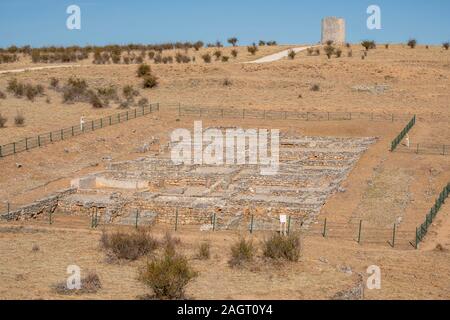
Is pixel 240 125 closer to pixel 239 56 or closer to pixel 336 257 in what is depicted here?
pixel 336 257

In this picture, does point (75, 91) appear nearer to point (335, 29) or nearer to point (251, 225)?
point (251, 225)

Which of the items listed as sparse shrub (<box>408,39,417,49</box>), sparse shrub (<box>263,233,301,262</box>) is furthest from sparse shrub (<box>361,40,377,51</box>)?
sparse shrub (<box>263,233,301,262</box>)

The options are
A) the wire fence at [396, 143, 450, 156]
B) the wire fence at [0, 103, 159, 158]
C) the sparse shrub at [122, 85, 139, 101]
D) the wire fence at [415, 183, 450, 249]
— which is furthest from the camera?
the sparse shrub at [122, 85, 139, 101]

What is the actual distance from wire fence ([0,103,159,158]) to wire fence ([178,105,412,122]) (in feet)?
9.21

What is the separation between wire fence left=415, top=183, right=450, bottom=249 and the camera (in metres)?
21.0

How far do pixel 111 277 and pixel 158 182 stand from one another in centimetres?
1163

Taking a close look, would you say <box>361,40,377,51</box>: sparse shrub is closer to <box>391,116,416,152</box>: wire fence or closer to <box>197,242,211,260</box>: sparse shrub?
<box>391,116,416,152</box>: wire fence

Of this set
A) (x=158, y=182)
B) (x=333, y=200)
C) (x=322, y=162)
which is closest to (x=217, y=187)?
(x=158, y=182)

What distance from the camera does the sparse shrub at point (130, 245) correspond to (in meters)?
17.3

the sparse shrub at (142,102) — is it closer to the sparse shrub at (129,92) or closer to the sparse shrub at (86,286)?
the sparse shrub at (129,92)

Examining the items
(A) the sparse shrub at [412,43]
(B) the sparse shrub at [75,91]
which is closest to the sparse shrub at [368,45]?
(A) the sparse shrub at [412,43]

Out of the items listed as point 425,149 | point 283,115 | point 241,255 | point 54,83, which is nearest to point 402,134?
point 425,149

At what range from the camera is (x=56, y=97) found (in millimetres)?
51438

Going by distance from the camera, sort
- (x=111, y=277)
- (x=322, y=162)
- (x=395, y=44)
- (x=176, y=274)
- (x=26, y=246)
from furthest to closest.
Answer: (x=395, y=44)
(x=322, y=162)
(x=26, y=246)
(x=111, y=277)
(x=176, y=274)
